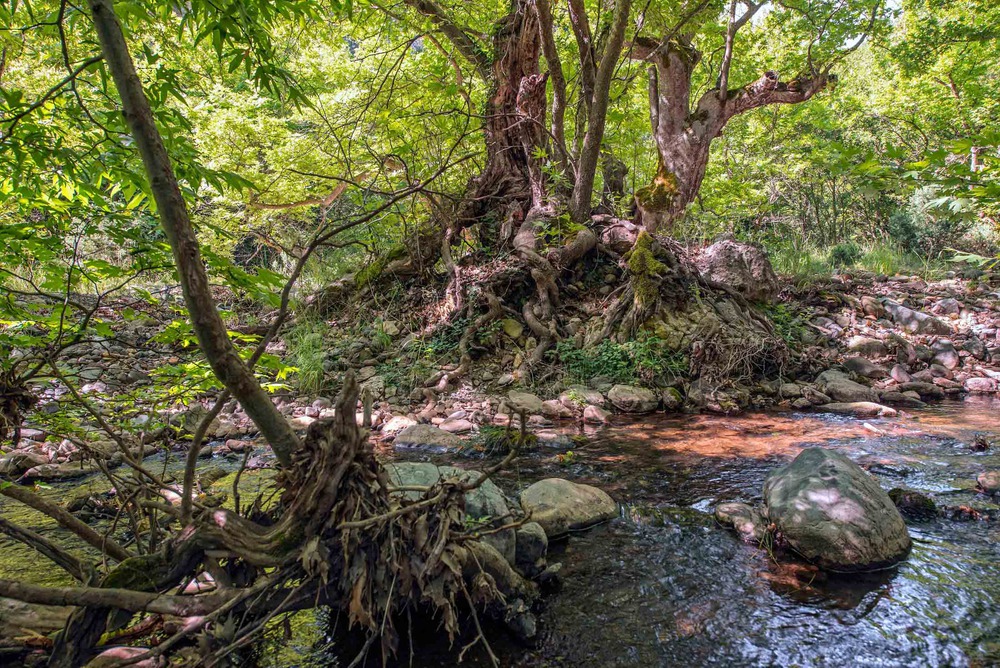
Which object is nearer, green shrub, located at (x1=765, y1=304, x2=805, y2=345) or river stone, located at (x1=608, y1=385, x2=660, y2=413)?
river stone, located at (x1=608, y1=385, x2=660, y2=413)

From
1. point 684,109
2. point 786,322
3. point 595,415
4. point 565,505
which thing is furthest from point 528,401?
point 684,109

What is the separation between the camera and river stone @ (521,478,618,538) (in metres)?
3.12

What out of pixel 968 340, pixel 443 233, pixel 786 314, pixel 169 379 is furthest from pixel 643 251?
pixel 169 379

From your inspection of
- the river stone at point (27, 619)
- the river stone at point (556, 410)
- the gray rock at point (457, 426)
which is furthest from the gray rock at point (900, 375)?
the river stone at point (27, 619)

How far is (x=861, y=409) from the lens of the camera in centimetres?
551

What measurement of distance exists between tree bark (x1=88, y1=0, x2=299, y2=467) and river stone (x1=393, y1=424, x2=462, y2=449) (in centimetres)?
366

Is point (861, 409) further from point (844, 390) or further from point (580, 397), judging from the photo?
point (580, 397)

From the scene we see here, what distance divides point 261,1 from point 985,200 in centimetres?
310

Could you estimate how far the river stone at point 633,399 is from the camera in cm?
609

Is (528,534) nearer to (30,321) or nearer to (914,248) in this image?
(30,321)

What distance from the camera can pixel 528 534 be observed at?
2682mm

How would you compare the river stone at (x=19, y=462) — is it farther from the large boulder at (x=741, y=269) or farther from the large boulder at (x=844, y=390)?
the large boulder at (x=844, y=390)

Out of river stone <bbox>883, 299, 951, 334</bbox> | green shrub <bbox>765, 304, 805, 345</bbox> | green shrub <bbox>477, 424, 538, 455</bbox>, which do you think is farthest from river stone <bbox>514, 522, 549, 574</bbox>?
river stone <bbox>883, 299, 951, 334</bbox>

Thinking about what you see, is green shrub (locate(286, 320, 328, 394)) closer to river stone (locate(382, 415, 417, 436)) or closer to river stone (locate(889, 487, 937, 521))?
river stone (locate(382, 415, 417, 436))
